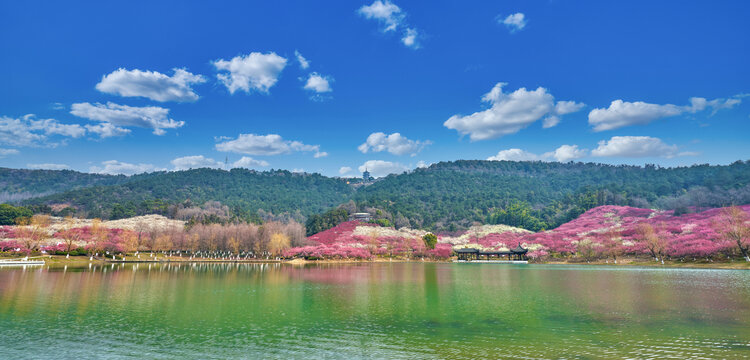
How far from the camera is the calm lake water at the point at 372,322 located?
15.9 meters

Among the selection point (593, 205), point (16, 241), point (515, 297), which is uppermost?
point (593, 205)

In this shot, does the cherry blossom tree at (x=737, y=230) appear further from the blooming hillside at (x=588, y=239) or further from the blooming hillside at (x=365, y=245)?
the blooming hillside at (x=365, y=245)

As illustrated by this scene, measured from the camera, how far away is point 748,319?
69.4 feet

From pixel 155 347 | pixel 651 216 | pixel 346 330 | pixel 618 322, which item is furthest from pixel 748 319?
pixel 651 216

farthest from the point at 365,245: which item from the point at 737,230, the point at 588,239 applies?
the point at 737,230

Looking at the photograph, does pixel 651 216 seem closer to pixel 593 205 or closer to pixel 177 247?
pixel 593 205

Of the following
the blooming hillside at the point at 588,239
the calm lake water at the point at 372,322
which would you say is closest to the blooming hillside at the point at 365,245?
the blooming hillside at the point at 588,239

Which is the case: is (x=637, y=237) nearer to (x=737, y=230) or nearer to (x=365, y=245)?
(x=737, y=230)

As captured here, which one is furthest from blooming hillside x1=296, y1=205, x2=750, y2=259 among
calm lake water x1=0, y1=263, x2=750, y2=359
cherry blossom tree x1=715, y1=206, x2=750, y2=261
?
calm lake water x1=0, y1=263, x2=750, y2=359

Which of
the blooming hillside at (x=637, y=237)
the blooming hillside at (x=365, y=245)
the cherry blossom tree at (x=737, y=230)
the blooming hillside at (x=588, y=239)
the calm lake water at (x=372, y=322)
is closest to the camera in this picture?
the calm lake water at (x=372, y=322)

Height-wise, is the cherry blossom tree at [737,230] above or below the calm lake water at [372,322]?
above

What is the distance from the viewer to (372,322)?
21.8 metres

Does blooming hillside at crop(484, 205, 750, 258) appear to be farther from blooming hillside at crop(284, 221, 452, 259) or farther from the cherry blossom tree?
blooming hillside at crop(284, 221, 452, 259)

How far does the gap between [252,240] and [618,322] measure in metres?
83.9
